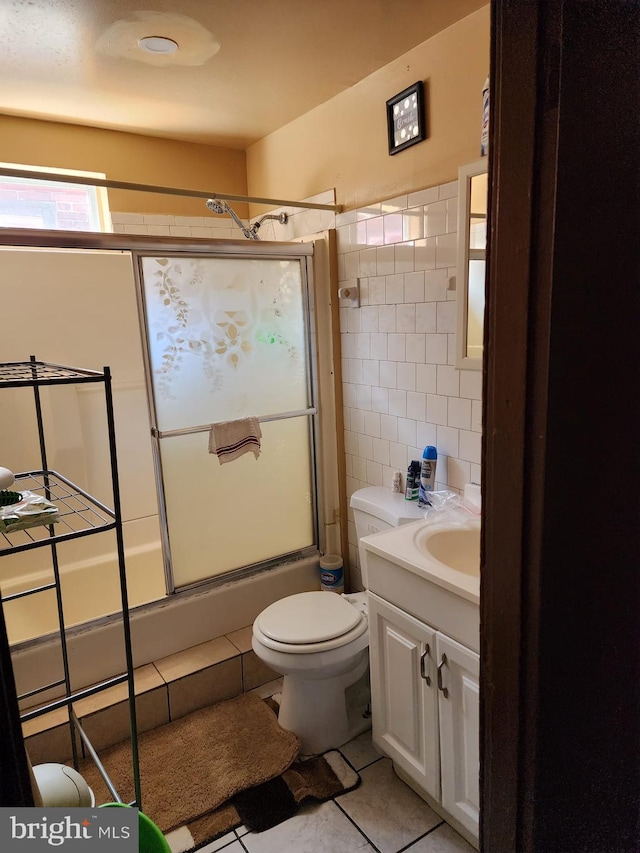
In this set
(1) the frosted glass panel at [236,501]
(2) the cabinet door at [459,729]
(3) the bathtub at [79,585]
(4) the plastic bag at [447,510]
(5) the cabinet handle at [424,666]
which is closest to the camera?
(2) the cabinet door at [459,729]

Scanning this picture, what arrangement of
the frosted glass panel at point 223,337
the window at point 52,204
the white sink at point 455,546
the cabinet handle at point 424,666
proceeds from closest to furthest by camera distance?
the cabinet handle at point 424,666 → the white sink at point 455,546 → the frosted glass panel at point 223,337 → the window at point 52,204

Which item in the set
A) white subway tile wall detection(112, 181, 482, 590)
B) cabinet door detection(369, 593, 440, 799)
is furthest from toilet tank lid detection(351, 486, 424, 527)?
cabinet door detection(369, 593, 440, 799)

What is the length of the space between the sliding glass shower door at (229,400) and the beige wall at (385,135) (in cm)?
44

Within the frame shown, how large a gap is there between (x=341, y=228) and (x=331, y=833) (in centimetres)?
233

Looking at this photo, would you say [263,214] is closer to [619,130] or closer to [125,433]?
[125,433]

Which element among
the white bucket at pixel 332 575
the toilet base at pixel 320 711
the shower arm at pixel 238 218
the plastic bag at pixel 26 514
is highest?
the shower arm at pixel 238 218

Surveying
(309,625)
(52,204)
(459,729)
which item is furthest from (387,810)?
(52,204)

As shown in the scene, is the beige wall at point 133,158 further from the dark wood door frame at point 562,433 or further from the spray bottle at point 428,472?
the dark wood door frame at point 562,433

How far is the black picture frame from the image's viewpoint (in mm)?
1968

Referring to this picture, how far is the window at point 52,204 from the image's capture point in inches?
106

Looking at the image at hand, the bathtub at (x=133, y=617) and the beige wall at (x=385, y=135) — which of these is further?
the bathtub at (x=133, y=617)

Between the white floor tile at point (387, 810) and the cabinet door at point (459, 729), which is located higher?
the cabinet door at point (459, 729)

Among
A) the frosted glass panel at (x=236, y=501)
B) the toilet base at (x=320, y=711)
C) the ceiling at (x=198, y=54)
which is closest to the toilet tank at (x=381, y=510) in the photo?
the toilet base at (x=320, y=711)

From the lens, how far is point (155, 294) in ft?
7.14
